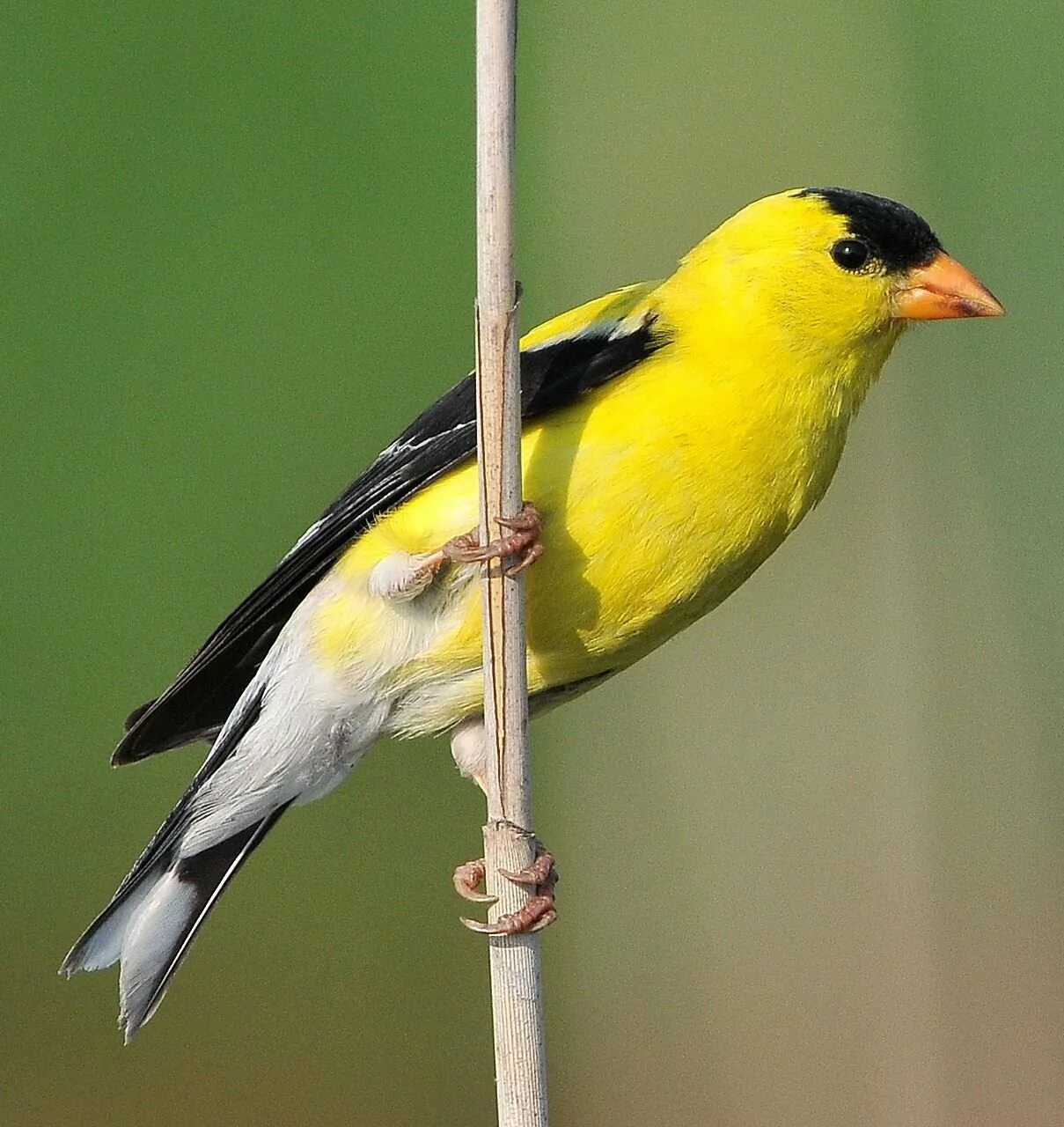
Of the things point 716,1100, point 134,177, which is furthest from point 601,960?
point 134,177

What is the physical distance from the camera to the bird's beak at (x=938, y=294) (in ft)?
6.66

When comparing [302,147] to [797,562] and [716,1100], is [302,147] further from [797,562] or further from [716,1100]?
[716,1100]

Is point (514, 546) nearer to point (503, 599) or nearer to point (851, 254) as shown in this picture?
point (503, 599)

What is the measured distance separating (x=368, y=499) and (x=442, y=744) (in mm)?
1299

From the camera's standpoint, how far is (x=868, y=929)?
3.01 meters

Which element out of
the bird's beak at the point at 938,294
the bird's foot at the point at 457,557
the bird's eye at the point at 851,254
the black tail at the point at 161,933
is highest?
the bird's eye at the point at 851,254

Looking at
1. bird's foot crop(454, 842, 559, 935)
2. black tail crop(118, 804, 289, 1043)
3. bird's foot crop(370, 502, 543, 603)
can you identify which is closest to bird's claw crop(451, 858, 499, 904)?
bird's foot crop(454, 842, 559, 935)

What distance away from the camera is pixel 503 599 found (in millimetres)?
1643

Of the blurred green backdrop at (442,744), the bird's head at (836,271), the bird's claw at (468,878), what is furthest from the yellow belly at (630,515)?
the blurred green backdrop at (442,744)

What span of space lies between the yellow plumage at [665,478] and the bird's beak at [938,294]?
0.04 metres

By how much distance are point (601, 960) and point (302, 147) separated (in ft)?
6.20

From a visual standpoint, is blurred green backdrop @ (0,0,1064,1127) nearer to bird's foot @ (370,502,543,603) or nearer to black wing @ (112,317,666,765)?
black wing @ (112,317,666,765)

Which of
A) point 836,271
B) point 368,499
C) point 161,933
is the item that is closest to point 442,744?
point 161,933

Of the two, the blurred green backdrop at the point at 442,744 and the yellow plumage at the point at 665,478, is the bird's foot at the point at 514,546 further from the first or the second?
the blurred green backdrop at the point at 442,744
